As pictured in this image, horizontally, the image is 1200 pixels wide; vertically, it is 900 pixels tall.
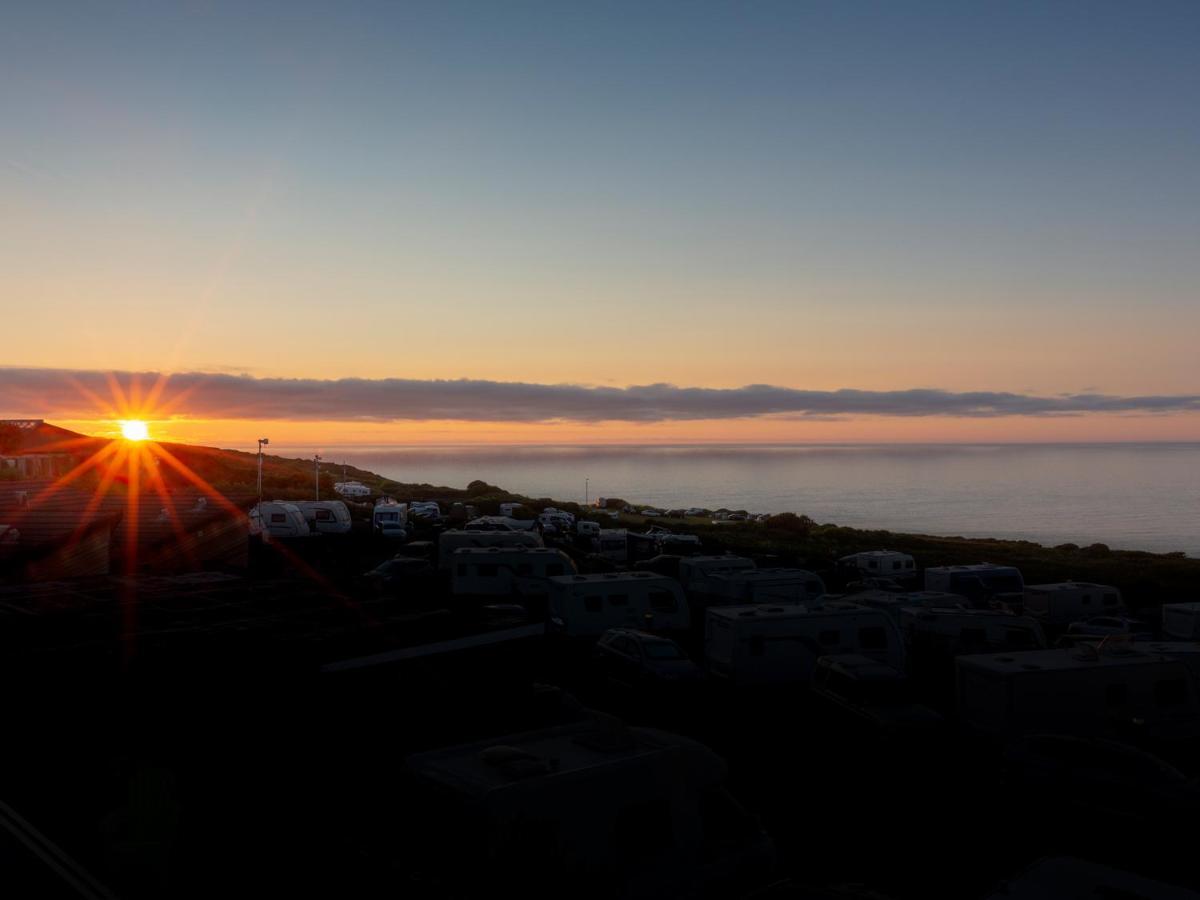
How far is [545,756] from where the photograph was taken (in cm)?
718

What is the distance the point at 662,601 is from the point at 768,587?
172 inches

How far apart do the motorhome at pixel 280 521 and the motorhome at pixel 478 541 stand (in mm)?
11757

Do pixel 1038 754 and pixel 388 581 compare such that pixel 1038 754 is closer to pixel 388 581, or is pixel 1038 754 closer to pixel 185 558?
pixel 388 581

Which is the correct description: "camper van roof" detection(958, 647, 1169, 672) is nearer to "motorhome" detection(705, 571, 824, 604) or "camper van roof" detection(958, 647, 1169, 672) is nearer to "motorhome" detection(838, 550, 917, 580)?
"motorhome" detection(705, 571, 824, 604)

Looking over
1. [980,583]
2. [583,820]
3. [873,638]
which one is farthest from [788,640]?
[980,583]

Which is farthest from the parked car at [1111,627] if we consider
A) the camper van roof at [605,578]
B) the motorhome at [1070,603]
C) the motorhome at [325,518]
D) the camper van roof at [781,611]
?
the motorhome at [325,518]

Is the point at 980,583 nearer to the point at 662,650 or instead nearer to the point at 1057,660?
the point at 1057,660

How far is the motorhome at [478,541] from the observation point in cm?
3125

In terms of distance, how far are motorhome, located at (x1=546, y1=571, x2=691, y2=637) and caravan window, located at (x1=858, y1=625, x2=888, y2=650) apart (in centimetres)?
531

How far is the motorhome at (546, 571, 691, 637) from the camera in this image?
20.4 m

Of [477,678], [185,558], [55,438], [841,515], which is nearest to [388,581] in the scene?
[185,558]

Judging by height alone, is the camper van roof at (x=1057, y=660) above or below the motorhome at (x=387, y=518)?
above

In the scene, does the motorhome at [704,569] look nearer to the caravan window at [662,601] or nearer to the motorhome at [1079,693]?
the caravan window at [662,601]

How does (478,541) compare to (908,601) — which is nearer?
(908,601)
